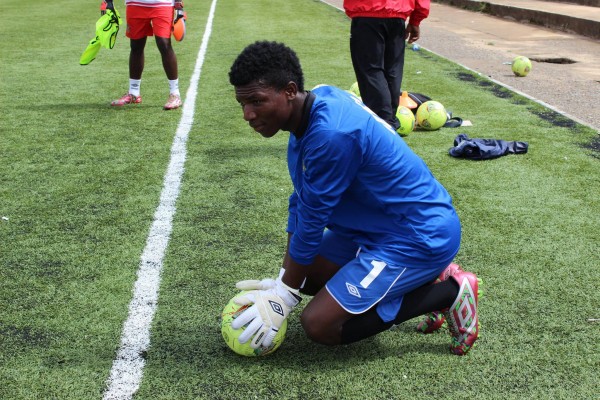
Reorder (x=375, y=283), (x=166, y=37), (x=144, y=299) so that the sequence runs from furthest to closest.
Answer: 1. (x=166, y=37)
2. (x=144, y=299)
3. (x=375, y=283)

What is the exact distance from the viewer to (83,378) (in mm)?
3053

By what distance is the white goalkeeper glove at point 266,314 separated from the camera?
316cm

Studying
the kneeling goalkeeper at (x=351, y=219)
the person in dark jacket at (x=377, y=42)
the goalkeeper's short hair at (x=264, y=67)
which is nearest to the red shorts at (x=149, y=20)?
the person in dark jacket at (x=377, y=42)

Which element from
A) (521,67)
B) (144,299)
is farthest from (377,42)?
(521,67)

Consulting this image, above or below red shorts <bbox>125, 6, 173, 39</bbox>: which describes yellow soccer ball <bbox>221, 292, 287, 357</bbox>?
below

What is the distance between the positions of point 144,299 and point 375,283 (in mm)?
1335

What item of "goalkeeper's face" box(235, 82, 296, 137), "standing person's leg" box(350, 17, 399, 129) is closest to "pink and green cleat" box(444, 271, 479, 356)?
"goalkeeper's face" box(235, 82, 296, 137)

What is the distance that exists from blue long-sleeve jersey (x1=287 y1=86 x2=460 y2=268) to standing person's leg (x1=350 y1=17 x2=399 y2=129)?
2.78 meters

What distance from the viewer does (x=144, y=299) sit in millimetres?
3773

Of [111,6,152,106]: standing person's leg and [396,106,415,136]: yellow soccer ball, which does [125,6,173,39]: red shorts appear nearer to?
[111,6,152,106]: standing person's leg

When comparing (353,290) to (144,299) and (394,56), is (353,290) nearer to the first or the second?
(144,299)

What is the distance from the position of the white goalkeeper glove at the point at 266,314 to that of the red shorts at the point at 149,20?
5229 mm

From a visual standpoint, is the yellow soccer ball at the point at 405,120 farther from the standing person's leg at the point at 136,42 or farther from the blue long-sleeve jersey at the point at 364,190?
the blue long-sleeve jersey at the point at 364,190

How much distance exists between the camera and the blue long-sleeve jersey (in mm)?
2965
